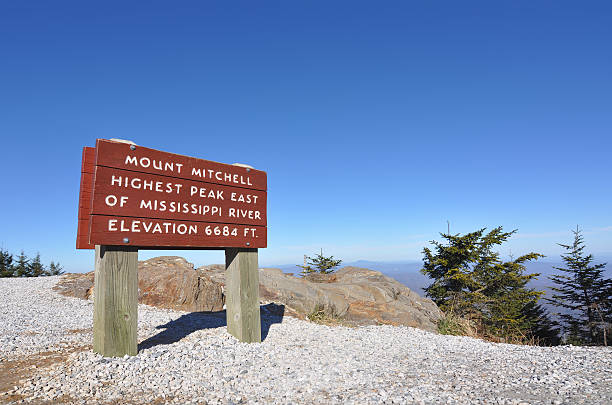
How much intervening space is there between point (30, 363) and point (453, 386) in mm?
6138

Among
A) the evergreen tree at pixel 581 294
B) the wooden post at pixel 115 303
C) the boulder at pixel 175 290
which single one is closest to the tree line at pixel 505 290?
the evergreen tree at pixel 581 294

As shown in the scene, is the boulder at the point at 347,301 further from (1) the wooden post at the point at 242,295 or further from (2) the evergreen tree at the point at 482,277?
(2) the evergreen tree at the point at 482,277

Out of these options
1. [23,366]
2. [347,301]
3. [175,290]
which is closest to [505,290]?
[347,301]

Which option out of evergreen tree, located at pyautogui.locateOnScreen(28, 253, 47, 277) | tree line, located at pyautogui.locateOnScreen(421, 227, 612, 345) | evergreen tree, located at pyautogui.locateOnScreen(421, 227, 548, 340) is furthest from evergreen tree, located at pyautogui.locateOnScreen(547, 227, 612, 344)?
evergreen tree, located at pyautogui.locateOnScreen(28, 253, 47, 277)

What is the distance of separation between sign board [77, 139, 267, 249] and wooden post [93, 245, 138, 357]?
287 mm

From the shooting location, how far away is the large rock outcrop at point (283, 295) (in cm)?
1154

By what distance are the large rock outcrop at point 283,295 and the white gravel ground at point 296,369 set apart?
2.98 meters

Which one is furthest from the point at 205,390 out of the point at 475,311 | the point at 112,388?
the point at 475,311

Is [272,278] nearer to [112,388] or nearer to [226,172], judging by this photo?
[226,172]

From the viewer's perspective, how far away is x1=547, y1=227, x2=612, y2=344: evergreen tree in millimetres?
31281

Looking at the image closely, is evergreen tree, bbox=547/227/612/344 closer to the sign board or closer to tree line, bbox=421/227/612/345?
tree line, bbox=421/227/612/345

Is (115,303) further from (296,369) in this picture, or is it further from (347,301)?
(347,301)

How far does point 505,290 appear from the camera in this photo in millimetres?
28328

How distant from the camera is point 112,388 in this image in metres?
4.38
